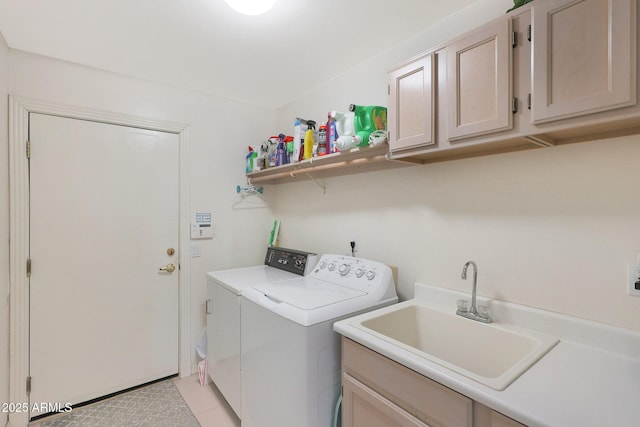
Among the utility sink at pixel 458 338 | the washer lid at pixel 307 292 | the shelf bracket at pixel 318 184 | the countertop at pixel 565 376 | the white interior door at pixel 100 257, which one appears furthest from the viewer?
the shelf bracket at pixel 318 184

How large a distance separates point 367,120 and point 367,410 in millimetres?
1367

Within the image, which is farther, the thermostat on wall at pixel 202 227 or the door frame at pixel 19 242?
the thermostat on wall at pixel 202 227

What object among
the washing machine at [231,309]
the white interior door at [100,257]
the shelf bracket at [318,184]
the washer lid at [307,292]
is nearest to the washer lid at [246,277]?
the washing machine at [231,309]

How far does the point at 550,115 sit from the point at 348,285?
48.3 inches

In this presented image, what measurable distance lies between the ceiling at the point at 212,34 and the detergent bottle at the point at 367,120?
465 millimetres

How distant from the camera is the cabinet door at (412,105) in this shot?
4.31ft

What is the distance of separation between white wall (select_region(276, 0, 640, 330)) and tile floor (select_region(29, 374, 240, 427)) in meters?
1.35

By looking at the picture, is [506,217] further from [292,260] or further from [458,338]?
[292,260]

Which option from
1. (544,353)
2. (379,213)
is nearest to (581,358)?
(544,353)

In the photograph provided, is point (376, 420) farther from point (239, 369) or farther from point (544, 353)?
point (239, 369)

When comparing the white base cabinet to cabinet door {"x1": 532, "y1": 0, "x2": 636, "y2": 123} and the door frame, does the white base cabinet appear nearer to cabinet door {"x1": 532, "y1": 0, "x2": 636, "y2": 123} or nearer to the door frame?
cabinet door {"x1": 532, "y1": 0, "x2": 636, "y2": 123}

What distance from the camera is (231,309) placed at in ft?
6.21

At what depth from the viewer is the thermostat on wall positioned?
245 centimetres

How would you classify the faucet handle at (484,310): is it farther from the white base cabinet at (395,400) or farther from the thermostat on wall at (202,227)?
the thermostat on wall at (202,227)
